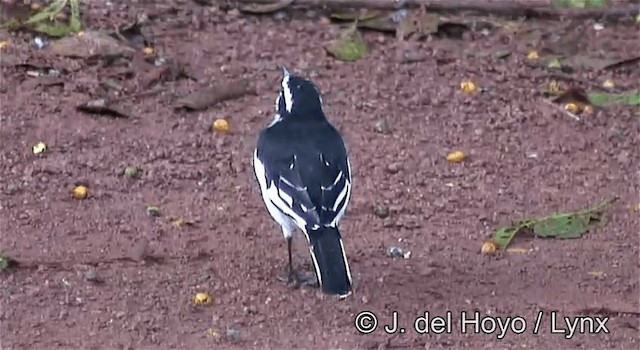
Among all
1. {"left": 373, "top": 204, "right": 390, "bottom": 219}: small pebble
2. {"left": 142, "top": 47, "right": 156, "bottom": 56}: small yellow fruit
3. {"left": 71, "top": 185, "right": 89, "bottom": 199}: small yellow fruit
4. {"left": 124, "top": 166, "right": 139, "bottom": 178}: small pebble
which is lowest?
{"left": 142, "top": 47, "right": 156, "bottom": 56}: small yellow fruit

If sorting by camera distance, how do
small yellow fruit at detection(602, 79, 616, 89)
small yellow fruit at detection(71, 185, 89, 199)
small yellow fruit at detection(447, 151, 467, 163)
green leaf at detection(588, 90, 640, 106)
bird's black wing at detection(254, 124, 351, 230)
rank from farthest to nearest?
small yellow fruit at detection(602, 79, 616, 89) → green leaf at detection(588, 90, 640, 106) → small yellow fruit at detection(447, 151, 467, 163) → small yellow fruit at detection(71, 185, 89, 199) → bird's black wing at detection(254, 124, 351, 230)

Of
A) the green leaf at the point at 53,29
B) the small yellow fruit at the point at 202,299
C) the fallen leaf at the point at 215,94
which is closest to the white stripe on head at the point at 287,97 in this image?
the small yellow fruit at the point at 202,299

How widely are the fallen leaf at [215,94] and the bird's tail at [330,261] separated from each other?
2877 millimetres

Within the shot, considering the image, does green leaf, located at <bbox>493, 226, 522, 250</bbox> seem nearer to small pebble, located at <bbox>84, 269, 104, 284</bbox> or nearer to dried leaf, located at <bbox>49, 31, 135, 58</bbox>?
small pebble, located at <bbox>84, 269, 104, 284</bbox>

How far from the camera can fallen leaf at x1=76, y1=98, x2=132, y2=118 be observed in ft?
30.5

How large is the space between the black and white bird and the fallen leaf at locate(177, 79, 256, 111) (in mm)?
1919

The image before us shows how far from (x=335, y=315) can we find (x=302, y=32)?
4.21 metres

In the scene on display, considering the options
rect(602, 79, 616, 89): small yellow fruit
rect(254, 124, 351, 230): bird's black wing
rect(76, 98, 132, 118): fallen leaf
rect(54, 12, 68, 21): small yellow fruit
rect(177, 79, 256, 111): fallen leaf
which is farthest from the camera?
rect(54, 12, 68, 21): small yellow fruit

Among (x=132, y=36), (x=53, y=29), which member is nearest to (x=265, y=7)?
(x=132, y=36)

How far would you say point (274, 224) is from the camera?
7.95m

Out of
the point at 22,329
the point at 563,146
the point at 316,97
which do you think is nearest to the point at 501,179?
the point at 563,146

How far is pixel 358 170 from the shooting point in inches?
343

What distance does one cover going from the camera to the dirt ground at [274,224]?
22.1ft

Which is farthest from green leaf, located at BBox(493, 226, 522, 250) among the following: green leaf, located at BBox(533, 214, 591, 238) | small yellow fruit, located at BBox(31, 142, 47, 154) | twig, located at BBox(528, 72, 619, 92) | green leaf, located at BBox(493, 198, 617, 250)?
small yellow fruit, located at BBox(31, 142, 47, 154)
